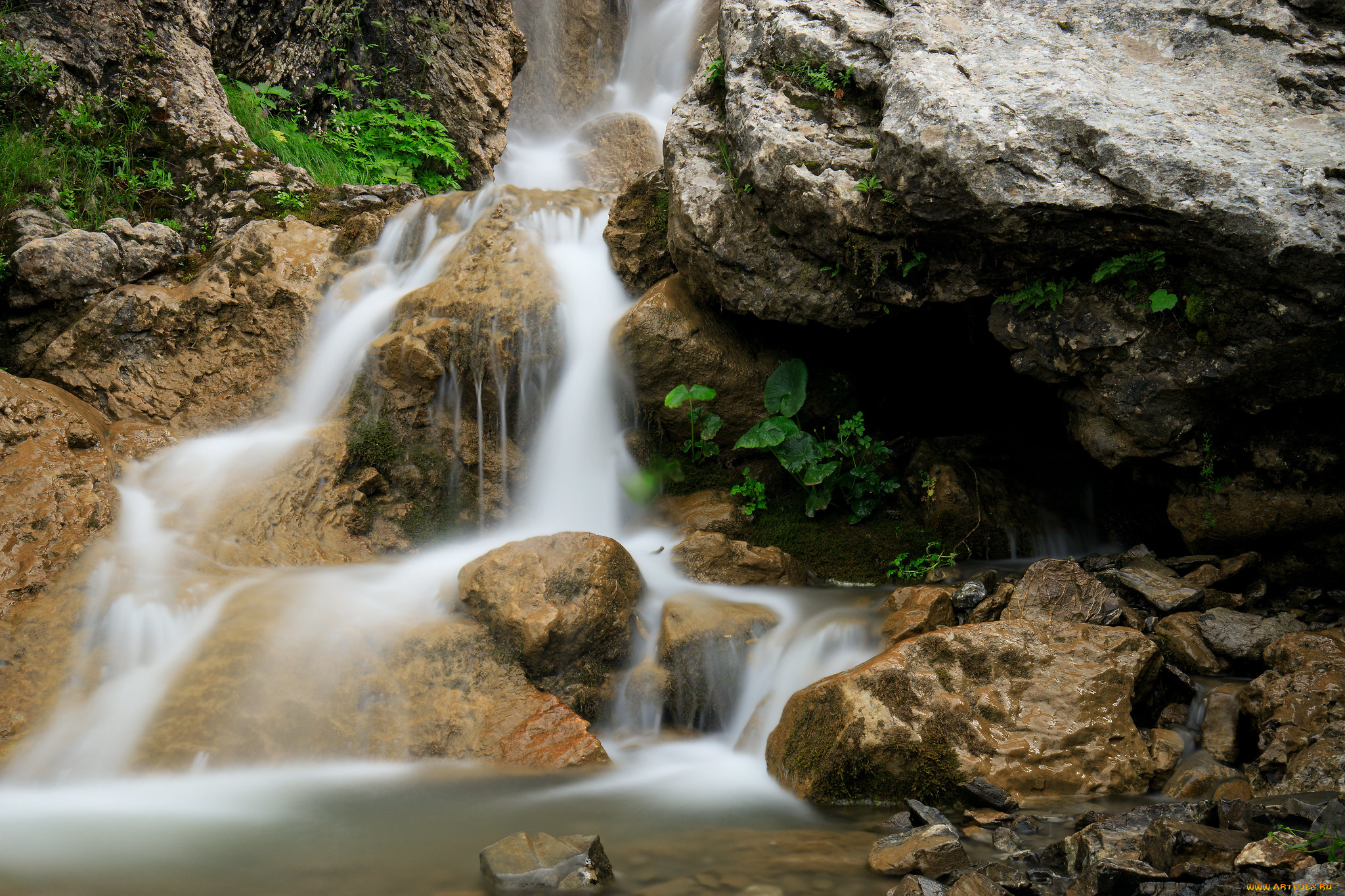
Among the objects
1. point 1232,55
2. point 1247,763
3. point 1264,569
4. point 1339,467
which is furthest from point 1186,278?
point 1247,763

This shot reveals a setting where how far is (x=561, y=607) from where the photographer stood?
4273mm

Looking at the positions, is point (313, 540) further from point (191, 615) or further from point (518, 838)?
point (518, 838)

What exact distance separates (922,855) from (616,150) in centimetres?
1217

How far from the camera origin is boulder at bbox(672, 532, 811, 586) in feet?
17.2

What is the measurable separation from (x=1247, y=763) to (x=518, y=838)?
300 centimetres

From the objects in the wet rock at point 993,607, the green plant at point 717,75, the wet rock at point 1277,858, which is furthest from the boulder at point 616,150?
the wet rock at point 1277,858

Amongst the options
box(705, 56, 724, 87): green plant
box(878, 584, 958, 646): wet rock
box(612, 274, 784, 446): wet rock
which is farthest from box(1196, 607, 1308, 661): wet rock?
box(705, 56, 724, 87): green plant

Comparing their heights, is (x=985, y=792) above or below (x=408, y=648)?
below

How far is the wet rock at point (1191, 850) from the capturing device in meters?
2.25

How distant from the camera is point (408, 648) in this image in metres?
4.20

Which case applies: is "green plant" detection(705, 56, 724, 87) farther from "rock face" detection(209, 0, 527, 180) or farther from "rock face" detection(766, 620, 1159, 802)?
"rock face" detection(209, 0, 527, 180)

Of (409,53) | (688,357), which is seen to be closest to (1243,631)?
(688,357)

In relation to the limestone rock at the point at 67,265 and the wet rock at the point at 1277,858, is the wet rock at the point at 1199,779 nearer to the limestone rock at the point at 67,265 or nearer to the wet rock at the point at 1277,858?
the wet rock at the point at 1277,858

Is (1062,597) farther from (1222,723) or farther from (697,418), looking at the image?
(697,418)
